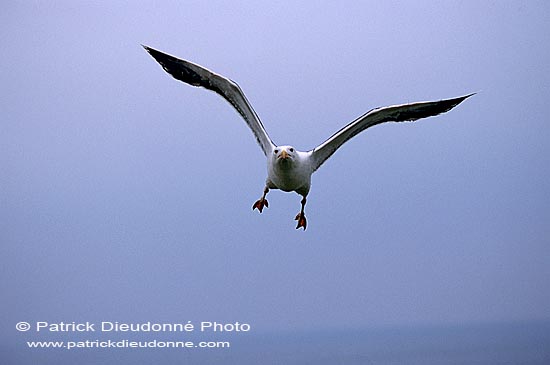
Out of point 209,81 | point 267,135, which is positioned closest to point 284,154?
point 267,135

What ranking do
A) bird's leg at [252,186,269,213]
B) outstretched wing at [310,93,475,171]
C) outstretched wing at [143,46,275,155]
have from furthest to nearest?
bird's leg at [252,186,269,213]
outstretched wing at [310,93,475,171]
outstretched wing at [143,46,275,155]

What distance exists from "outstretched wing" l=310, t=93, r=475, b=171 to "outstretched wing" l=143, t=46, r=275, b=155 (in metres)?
0.41

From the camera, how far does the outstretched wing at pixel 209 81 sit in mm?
5008

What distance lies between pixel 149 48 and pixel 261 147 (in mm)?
893

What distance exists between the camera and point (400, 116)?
5.38m

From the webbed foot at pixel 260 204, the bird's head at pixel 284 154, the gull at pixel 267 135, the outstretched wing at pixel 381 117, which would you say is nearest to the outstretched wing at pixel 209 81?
the gull at pixel 267 135

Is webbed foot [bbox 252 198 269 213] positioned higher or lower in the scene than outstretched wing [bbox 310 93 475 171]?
lower

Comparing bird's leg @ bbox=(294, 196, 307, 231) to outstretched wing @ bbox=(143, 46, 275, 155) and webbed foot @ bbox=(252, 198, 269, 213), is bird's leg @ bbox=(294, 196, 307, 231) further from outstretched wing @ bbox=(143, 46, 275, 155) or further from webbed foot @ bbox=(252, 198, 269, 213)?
outstretched wing @ bbox=(143, 46, 275, 155)

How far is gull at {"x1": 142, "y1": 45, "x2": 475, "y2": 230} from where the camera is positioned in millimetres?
5043

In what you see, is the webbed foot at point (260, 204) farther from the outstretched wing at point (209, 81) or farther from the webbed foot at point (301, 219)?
the outstretched wing at point (209, 81)

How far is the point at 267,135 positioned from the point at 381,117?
682mm

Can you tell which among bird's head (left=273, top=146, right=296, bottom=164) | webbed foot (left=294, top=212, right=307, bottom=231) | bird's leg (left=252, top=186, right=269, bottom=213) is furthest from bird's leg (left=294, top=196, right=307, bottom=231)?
bird's head (left=273, top=146, right=296, bottom=164)

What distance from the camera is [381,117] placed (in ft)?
17.5

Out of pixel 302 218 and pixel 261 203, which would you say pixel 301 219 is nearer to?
pixel 302 218
